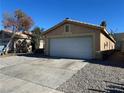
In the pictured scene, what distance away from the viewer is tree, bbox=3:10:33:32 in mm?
18719

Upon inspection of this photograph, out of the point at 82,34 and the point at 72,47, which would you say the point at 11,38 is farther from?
the point at 82,34

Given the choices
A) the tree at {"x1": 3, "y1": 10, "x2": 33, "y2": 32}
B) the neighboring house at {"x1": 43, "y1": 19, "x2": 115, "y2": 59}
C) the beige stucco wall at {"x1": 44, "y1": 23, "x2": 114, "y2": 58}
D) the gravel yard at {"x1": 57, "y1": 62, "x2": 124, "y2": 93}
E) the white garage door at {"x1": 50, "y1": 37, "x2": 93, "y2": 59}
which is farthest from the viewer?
the tree at {"x1": 3, "y1": 10, "x2": 33, "y2": 32}

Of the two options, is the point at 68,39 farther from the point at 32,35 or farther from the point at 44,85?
the point at 32,35

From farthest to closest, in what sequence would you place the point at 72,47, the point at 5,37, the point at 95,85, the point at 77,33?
the point at 5,37 < the point at 72,47 < the point at 77,33 < the point at 95,85

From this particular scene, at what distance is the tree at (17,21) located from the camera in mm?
18719

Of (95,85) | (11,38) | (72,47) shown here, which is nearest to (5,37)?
(11,38)

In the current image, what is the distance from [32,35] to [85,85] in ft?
65.0

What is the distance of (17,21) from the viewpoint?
19266 mm

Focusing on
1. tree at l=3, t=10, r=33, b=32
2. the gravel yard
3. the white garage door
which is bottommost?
the gravel yard

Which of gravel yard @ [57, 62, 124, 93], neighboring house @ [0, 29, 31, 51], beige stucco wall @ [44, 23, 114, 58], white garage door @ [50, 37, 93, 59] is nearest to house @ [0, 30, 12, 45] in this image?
neighboring house @ [0, 29, 31, 51]

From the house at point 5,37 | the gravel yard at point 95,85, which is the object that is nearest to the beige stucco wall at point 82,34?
the gravel yard at point 95,85

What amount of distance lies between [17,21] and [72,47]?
11.5 m

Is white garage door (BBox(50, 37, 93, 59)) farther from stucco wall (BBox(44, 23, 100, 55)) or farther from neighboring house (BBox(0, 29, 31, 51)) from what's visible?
neighboring house (BBox(0, 29, 31, 51))

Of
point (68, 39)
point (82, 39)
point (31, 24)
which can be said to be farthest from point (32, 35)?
point (82, 39)
